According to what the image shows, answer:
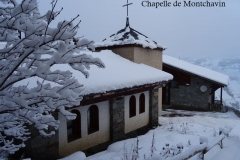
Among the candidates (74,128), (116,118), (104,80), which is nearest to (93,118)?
(74,128)

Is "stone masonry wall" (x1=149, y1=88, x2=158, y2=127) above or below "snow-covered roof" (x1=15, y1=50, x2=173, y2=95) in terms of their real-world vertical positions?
below

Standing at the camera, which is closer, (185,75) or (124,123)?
(124,123)

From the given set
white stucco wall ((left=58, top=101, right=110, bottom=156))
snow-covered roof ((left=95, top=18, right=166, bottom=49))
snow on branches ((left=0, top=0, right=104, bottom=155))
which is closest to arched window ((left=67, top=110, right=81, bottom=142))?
white stucco wall ((left=58, top=101, right=110, bottom=156))

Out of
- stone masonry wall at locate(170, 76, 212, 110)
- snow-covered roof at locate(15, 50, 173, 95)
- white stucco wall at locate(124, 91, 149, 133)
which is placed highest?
snow-covered roof at locate(15, 50, 173, 95)

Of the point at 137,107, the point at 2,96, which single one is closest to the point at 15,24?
the point at 2,96

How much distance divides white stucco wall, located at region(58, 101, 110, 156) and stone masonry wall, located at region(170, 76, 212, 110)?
11.4m

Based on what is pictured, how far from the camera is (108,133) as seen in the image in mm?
7160

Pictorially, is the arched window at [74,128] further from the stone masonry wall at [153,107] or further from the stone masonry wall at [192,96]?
the stone masonry wall at [192,96]

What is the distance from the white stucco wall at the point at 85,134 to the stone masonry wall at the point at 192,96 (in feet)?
37.2

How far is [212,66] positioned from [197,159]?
128943mm

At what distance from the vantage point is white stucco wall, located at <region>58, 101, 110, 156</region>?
18.7 feet

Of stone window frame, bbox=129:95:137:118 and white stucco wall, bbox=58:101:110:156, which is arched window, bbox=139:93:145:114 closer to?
stone window frame, bbox=129:95:137:118

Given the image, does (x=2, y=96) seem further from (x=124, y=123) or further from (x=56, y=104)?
(x=124, y=123)

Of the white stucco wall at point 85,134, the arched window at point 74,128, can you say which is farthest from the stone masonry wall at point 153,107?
the arched window at point 74,128
